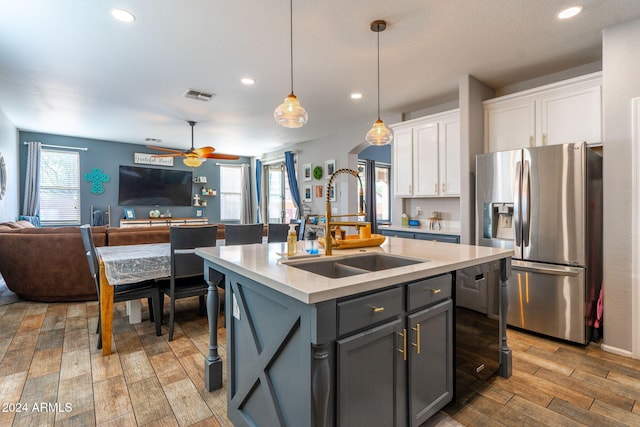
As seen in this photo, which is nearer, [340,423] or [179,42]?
[340,423]

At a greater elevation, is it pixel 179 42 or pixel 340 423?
pixel 179 42

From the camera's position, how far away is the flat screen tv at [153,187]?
7348mm

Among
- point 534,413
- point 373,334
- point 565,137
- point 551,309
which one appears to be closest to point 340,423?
point 373,334

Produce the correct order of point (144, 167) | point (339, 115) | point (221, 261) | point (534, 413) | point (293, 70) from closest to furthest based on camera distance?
point (221, 261) < point (534, 413) < point (293, 70) < point (339, 115) < point (144, 167)

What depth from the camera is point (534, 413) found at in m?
1.78

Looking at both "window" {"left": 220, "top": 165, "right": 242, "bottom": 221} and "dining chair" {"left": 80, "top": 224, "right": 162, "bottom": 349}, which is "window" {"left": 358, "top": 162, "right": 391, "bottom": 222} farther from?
"dining chair" {"left": 80, "top": 224, "right": 162, "bottom": 349}

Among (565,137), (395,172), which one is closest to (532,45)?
(565,137)

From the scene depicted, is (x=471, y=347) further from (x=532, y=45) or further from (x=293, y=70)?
(x=293, y=70)

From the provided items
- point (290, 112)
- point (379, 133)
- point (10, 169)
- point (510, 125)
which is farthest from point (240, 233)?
point (10, 169)

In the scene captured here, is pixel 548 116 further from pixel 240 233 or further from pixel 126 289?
pixel 126 289

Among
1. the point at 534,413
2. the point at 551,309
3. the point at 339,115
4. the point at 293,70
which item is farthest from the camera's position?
the point at 339,115

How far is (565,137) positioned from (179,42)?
3.84 metres

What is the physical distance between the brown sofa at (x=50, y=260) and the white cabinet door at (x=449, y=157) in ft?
13.1

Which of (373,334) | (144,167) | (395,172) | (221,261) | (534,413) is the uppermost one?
(144,167)
